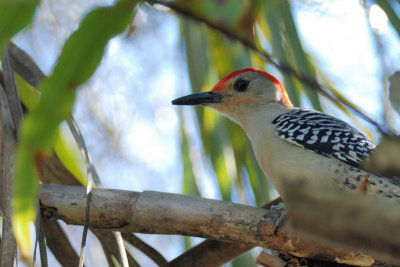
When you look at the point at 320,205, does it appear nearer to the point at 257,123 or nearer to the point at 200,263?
the point at 200,263

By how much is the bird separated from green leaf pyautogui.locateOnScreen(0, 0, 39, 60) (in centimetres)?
134

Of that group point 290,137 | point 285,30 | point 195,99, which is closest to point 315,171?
point 290,137

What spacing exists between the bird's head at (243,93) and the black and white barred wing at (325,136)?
1.06ft

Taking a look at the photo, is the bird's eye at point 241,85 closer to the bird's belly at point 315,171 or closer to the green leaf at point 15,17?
the bird's belly at point 315,171

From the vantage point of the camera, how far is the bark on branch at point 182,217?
215 cm

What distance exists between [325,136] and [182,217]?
1231 mm

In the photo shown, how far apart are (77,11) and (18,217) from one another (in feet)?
11.9

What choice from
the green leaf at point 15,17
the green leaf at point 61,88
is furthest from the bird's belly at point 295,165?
the green leaf at point 15,17

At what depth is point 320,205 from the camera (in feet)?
2.78

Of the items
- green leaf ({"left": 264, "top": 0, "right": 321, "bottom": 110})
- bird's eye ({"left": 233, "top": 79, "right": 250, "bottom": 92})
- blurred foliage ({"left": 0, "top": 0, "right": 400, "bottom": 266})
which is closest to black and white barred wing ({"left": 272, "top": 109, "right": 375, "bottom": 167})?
blurred foliage ({"left": 0, "top": 0, "right": 400, "bottom": 266})

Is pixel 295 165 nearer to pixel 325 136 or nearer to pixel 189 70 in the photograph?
pixel 325 136

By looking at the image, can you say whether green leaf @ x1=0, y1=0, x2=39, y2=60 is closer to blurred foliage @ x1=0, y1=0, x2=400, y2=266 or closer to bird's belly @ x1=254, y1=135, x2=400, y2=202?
blurred foliage @ x1=0, y1=0, x2=400, y2=266

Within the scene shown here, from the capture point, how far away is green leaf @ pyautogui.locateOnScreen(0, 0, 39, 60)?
4.59 ft

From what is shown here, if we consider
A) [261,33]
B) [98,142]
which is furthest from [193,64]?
[98,142]
